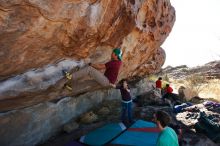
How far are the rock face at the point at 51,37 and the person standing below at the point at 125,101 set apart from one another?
1.01 meters

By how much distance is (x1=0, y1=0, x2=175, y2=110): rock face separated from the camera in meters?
5.98

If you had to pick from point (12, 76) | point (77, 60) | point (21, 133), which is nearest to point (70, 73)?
point (77, 60)

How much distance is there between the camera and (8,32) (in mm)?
5859

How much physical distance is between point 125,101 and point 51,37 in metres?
3.87

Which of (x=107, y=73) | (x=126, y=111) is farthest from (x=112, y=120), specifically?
(x=107, y=73)

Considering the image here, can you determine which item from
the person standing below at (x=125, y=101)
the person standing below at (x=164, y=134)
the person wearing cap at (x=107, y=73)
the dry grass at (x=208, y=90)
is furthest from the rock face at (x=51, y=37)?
the dry grass at (x=208, y=90)

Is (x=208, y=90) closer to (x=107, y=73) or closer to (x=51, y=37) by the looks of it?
(x=107, y=73)

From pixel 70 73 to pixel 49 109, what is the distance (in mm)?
1956

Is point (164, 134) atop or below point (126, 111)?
below

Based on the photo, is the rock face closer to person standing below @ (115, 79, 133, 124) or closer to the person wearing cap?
the person wearing cap

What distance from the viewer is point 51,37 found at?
6.84m

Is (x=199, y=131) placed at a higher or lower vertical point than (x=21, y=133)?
lower

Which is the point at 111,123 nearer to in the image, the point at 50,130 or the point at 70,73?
the point at 50,130

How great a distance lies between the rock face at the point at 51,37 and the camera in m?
5.98
